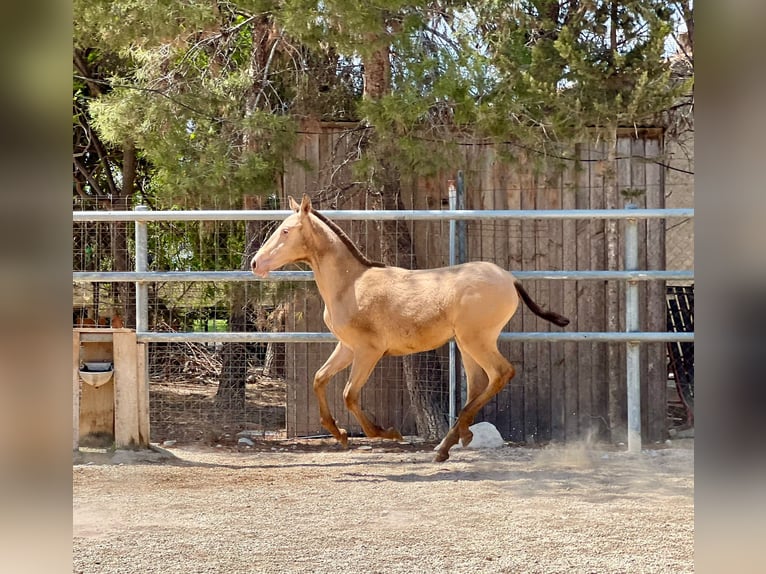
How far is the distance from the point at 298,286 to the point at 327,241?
4.01 feet

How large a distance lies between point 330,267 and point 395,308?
57 centimetres

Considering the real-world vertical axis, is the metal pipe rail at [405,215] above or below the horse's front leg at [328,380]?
above

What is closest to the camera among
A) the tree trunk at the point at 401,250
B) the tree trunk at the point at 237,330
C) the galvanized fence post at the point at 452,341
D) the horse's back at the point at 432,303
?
the horse's back at the point at 432,303

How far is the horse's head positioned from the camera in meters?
5.69

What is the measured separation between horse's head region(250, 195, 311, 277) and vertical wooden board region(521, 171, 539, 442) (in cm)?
233

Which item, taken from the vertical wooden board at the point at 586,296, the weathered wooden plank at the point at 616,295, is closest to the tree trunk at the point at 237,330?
the vertical wooden board at the point at 586,296

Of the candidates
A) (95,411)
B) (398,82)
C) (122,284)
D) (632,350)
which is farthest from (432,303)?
(122,284)

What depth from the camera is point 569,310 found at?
24.1ft

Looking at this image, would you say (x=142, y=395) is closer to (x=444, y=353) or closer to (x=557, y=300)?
(x=444, y=353)

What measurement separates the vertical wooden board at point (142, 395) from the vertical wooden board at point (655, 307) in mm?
4315

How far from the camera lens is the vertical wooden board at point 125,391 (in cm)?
605

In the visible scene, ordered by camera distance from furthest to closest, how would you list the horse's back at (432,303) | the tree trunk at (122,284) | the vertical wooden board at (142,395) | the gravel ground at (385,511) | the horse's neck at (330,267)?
the tree trunk at (122,284) < the vertical wooden board at (142,395) < the horse's neck at (330,267) < the horse's back at (432,303) < the gravel ground at (385,511)

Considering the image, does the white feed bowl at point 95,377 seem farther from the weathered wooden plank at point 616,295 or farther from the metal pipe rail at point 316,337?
the weathered wooden plank at point 616,295

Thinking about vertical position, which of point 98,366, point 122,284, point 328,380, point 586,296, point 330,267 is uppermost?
point 330,267
